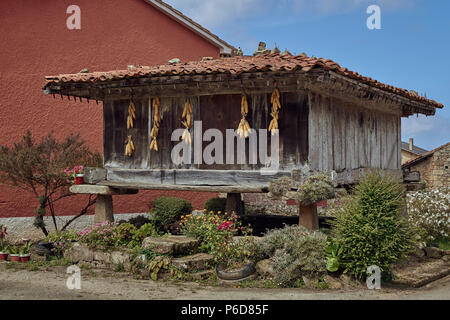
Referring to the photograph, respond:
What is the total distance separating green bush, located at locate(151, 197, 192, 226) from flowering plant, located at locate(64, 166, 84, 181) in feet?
7.11

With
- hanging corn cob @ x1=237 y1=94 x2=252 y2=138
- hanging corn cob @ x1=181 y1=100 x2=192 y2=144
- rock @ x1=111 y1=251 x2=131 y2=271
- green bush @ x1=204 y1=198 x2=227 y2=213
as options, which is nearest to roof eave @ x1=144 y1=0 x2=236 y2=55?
green bush @ x1=204 y1=198 x2=227 y2=213

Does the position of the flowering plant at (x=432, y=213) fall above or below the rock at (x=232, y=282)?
above

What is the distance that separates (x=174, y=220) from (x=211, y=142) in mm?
3154

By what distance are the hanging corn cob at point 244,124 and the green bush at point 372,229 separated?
2196 mm

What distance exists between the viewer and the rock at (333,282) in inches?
284

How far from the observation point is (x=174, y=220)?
11.7 metres

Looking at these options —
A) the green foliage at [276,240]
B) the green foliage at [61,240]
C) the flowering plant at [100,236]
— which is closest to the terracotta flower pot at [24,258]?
the green foliage at [61,240]

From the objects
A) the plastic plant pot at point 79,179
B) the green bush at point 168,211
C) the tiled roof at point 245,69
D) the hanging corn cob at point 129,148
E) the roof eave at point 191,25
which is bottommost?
the green bush at point 168,211

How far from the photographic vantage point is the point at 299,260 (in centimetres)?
751

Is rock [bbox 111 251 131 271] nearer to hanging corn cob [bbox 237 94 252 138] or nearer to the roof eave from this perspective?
hanging corn cob [bbox 237 94 252 138]

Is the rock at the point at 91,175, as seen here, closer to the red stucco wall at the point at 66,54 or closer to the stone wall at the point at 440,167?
the red stucco wall at the point at 66,54

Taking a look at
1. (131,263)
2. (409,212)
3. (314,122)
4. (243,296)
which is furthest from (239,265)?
(409,212)

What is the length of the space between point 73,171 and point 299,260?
5589 mm

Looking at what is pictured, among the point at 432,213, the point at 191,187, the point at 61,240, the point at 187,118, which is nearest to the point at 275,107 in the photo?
the point at 187,118
